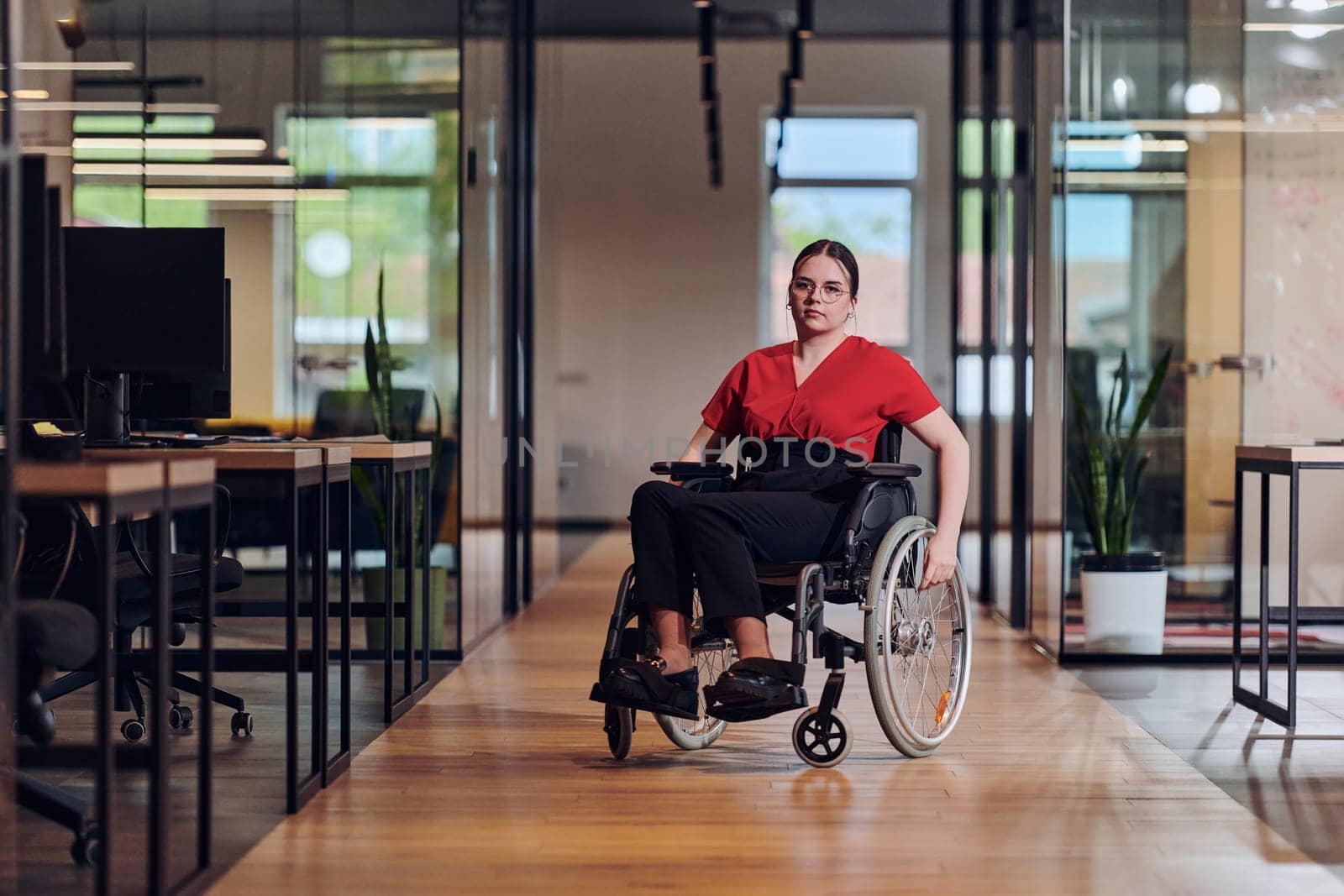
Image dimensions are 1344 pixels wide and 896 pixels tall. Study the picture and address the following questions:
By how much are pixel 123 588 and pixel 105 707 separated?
1.13 metres

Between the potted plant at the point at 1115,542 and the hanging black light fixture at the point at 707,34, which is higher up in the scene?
the hanging black light fixture at the point at 707,34

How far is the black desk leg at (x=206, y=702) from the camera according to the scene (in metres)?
2.36

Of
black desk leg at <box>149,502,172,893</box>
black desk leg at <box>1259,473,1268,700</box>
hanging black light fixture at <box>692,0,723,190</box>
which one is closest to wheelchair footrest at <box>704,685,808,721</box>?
black desk leg at <box>149,502,172,893</box>

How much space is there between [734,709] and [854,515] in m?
0.45

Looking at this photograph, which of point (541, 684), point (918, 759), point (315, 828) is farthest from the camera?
point (541, 684)

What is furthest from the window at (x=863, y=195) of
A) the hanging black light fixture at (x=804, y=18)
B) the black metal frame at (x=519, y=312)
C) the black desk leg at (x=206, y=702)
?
the black desk leg at (x=206, y=702)

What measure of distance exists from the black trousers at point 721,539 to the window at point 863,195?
6.74 meters

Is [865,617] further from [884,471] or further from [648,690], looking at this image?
[648,690]

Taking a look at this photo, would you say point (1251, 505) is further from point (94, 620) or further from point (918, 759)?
point (94, 620)

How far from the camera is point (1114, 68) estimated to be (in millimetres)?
4766

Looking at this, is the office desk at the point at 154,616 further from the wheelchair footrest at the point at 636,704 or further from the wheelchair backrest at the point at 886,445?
the wheelchair backrest at the point at 886,445

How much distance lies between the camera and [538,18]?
6531 millimetres

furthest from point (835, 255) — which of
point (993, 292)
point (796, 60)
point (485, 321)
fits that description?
point (796, 60)

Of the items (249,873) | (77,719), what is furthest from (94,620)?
(77,719)
